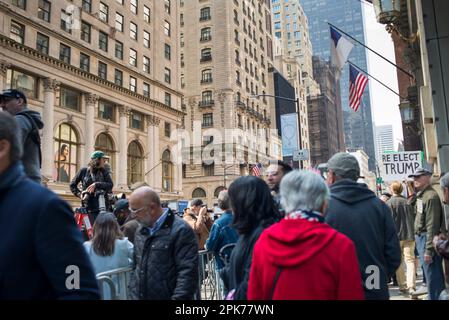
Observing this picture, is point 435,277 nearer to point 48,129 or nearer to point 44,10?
point 48,129

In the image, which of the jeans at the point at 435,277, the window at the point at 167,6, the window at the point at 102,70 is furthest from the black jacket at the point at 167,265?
the window at the point at 167,6

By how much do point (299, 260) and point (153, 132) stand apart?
41864 millimetres

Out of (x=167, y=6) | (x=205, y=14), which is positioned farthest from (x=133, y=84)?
(x=205, y=14)

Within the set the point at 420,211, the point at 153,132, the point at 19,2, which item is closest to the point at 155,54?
the point at 153,132

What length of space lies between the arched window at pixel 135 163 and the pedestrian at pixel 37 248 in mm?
38835

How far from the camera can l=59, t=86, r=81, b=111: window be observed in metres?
33.2

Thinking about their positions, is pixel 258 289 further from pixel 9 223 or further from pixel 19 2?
pixel 19 2

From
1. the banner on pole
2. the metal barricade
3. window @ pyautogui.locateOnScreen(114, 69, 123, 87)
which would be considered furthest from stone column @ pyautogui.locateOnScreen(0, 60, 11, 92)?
the metal barricade

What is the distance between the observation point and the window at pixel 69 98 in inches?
1307

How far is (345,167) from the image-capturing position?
3.95 metres

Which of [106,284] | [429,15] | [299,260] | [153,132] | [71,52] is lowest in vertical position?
[106,284]

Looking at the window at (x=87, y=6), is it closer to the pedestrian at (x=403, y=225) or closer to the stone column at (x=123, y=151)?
the stone column at (x=123, y=151)

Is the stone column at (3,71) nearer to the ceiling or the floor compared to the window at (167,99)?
nearer to the floor
